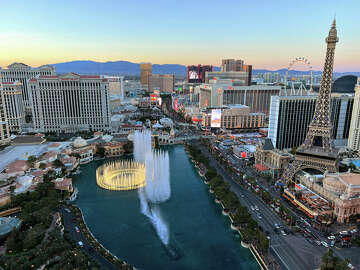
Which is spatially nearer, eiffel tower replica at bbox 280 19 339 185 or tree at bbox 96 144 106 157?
eiffel tower replica at bbox 280 19 339 185

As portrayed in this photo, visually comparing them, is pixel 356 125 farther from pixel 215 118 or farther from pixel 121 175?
pixel 121 175

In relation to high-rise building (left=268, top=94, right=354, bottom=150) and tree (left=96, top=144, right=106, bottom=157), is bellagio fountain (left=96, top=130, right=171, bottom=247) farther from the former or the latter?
high-rise building (left=268, top=94, right=354, bottom=150)

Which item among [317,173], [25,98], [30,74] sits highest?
[30,74]

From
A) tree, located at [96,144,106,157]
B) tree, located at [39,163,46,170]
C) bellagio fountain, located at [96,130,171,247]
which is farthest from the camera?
tree, located at [96,144,106,157]

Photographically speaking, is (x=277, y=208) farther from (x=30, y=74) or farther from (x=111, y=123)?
(x=30, y=74)

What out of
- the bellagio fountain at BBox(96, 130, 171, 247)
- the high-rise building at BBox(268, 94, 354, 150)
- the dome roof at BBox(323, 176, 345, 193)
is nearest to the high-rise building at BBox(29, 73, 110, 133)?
the bellagio fountain at BBox(96, 130, 171, 247)

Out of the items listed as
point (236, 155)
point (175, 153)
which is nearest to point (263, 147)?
point (236, 155)

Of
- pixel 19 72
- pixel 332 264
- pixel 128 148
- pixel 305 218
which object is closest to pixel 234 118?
pixel 128 148
